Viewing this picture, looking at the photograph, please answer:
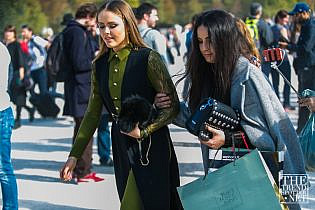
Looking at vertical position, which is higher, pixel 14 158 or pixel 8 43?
pixel 8 43

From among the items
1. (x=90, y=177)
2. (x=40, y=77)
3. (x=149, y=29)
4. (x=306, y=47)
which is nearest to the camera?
(x=90, y=177)

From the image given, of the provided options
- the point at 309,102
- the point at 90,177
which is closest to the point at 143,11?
the point at 90,177

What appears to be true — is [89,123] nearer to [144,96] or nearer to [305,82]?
[144,96]

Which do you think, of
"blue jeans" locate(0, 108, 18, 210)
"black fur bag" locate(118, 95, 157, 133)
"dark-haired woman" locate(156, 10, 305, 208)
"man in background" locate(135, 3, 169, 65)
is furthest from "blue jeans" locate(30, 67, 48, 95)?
"dark-haired woman" locate(156, 10, 305, 208)

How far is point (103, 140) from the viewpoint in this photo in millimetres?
8648

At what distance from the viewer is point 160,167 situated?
3932mm

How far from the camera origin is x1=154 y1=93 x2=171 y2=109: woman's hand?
12.7ft

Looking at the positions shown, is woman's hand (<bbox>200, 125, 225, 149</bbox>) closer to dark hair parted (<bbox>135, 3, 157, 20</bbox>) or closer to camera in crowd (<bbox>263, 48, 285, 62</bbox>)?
camera in crowd (<bbox>263, 48, 285, 62</bbox>)

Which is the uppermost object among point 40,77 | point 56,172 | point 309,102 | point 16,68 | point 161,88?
point 161,88

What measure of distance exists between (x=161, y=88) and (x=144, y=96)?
0.33ft

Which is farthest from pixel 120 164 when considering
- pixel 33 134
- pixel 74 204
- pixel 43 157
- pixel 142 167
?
pixel 33 134

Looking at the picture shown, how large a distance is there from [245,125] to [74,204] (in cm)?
369

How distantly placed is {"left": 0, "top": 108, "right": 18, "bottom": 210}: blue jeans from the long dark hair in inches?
86.9

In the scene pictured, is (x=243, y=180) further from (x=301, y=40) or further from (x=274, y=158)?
(x=301, y=40)
